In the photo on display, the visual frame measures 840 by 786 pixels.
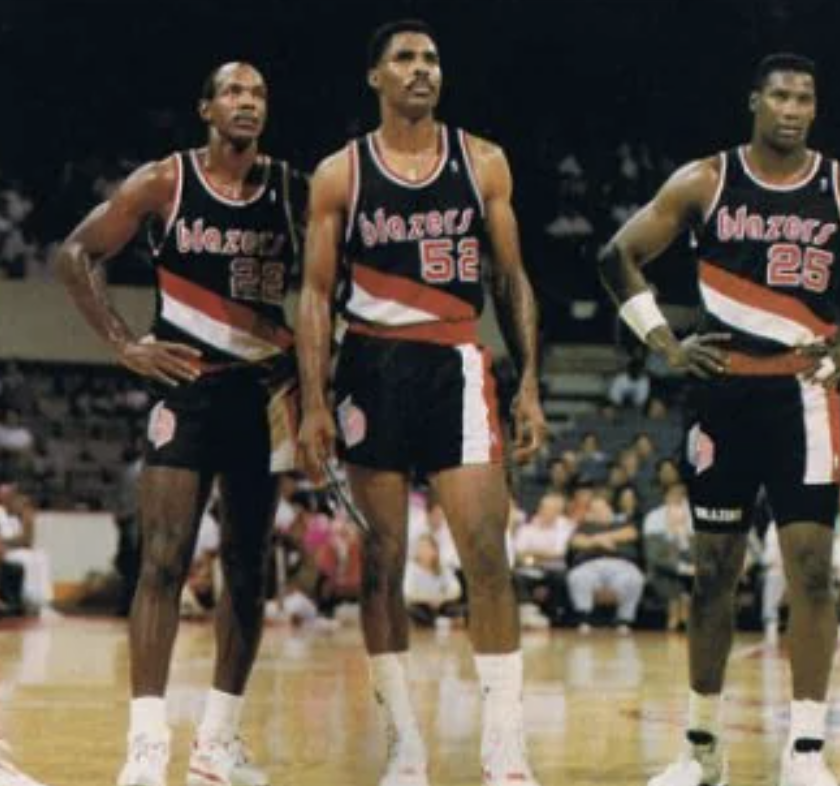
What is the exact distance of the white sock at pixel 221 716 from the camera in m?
6.58

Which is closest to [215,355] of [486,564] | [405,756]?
[486,564]

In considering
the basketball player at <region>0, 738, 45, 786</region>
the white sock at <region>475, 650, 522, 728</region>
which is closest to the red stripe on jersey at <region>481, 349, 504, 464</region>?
the white sock at <region>475, 650, 522, 728</region>

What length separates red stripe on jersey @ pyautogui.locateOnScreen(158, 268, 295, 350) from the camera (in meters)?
6.54

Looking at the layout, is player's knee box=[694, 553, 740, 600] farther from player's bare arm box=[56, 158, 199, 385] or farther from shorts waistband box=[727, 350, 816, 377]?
player's bare arm box=[56, 158, 199, 385]

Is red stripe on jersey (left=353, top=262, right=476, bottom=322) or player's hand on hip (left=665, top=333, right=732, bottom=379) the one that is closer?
red stripe on jersey (left=353, top=262, right=476, bottom=322)

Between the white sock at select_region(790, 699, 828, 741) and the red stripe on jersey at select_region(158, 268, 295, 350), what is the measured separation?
2.14 m

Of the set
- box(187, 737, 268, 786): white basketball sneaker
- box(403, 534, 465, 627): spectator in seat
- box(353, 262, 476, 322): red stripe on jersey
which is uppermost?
box(353, 262, 476, 322): red stripe on jersey

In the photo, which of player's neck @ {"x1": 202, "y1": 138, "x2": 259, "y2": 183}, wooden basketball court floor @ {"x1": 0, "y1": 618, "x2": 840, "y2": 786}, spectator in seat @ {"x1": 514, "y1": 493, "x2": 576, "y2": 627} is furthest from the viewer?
spectator in seat @ {"x1": 514, "y1": 493, "x2": 576, "y2": 627}

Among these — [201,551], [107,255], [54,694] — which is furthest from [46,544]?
[107,255]

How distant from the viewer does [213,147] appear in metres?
6.62

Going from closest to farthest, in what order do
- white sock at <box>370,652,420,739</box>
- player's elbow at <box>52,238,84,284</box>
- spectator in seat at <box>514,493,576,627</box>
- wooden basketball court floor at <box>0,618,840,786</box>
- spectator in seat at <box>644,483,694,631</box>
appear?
white sock at <box>370,652,420,739</box>, player's elbow at <box>52,238,84,284</box>, wooden basketball court floor at <box>0,618,840,786</box>, spectator in seat at <box>644,483,694,631</box>, spectator in seat at <box>514,493,576,627</box>

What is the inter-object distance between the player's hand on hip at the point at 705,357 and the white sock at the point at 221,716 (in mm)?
1876

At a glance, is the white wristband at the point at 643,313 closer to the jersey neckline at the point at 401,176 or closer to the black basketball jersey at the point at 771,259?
the black basketball jersey at the point at 771,259

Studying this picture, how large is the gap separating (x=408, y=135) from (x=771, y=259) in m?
1.29
